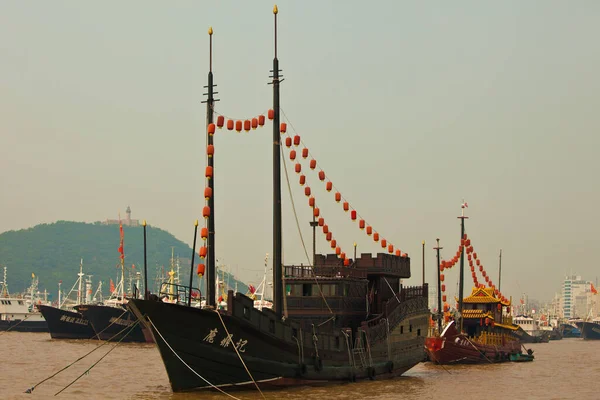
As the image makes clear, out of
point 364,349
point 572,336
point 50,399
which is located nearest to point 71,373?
point 50,399

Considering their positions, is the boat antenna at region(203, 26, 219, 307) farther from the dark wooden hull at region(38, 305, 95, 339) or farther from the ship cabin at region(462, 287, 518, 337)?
the dark wooden hull at region(38, 305, 95, 339)

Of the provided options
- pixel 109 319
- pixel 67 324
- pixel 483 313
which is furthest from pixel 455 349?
pixel 67 324

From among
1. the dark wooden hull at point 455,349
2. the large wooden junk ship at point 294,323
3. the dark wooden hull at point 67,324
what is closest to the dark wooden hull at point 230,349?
the large wooden junk ship at point 294,323

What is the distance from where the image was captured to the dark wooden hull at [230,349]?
102ft

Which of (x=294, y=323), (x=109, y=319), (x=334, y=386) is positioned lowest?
(x=334, y=386)

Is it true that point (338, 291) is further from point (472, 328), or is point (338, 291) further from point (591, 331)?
point (591, 331)

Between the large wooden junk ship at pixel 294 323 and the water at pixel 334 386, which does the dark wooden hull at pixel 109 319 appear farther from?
the large wooden junk ship at pixel 294 323

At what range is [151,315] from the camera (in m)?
31.0

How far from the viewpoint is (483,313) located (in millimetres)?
69375

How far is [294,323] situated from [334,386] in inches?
155

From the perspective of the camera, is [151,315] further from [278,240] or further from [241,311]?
[278,240]

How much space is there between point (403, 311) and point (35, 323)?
8670cm

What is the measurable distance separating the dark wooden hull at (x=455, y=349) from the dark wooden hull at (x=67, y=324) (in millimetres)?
45521

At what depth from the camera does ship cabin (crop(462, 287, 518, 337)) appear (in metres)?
69.5
